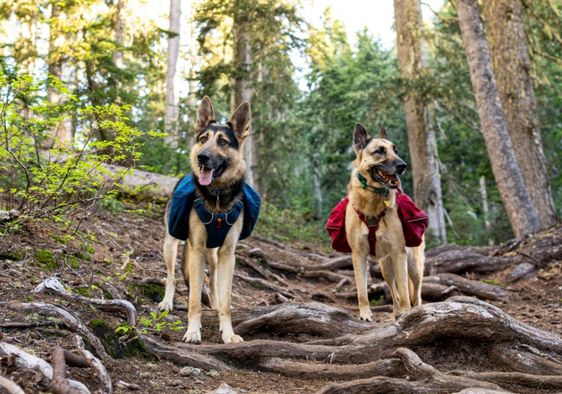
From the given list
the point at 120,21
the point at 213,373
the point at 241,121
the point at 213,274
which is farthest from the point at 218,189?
the point at 120,21

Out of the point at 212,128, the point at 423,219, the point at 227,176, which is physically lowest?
the point at 423,219

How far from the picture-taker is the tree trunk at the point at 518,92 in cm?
1324

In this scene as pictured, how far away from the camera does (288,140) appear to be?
2614 centimetres

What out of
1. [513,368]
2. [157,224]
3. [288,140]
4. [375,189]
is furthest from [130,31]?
[513,368]

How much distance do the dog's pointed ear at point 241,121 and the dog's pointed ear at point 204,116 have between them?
27cm

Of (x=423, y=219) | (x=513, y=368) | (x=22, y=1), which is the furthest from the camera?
(x=22, y=1)

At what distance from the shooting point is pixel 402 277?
660cm

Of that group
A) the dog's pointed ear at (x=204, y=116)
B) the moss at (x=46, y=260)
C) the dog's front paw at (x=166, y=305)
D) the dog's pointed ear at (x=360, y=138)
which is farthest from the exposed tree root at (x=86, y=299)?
the dog's pointed ear at (x=360, y=138)

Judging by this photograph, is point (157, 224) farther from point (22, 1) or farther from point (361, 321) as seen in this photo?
point (22, 1)

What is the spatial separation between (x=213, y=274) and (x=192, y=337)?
1.64m

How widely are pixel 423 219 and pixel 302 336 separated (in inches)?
88.5

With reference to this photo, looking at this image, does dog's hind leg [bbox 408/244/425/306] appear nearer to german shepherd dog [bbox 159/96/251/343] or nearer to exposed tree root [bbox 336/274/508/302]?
exposed tree root [bbox 336/274/508/302]

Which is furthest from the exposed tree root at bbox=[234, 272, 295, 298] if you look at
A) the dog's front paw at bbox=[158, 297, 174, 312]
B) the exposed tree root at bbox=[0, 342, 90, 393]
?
the exposed tree root at bbox=[0, 342, 90, 393]

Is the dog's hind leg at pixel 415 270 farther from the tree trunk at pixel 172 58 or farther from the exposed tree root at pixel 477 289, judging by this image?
the tree trunk at pixel 172 58
